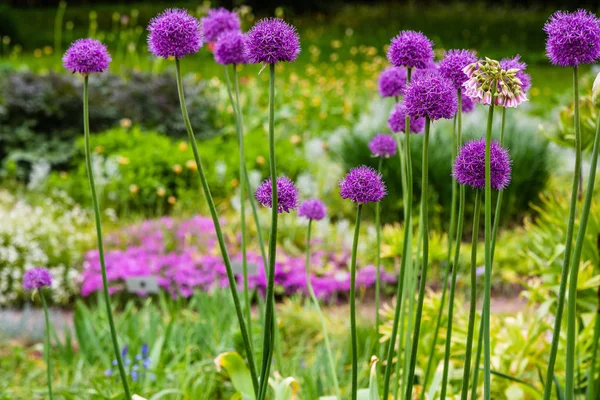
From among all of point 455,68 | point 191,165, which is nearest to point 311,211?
point 455,68

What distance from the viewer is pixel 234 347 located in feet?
9.99

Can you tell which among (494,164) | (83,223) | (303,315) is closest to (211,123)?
(83,223)

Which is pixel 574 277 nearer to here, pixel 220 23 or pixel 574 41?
pixel 574 41

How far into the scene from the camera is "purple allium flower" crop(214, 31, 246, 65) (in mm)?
1788

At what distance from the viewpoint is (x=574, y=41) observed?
1115mm

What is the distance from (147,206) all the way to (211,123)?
1.86 meters

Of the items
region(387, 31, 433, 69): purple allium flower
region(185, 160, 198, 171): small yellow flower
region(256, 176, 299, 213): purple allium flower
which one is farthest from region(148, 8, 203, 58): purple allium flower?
region(185, 160, 198, 171): small yellow flower

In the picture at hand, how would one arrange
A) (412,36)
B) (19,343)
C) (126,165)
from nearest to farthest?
(412,36), (19,343), (126,165)

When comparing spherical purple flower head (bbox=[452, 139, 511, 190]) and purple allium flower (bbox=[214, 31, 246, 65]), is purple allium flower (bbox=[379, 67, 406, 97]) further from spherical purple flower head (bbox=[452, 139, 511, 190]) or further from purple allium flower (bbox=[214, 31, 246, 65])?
spherical purple flower head (bbox=[452, 139, 511, 190])

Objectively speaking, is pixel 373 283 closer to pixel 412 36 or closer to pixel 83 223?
pixel 83 223

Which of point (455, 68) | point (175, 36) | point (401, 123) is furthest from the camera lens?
point (401, 123)

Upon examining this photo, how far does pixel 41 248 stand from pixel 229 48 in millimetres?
3392

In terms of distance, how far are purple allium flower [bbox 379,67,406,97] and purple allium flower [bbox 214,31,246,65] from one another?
0.36 metres

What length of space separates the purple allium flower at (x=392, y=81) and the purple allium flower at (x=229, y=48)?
361mm
